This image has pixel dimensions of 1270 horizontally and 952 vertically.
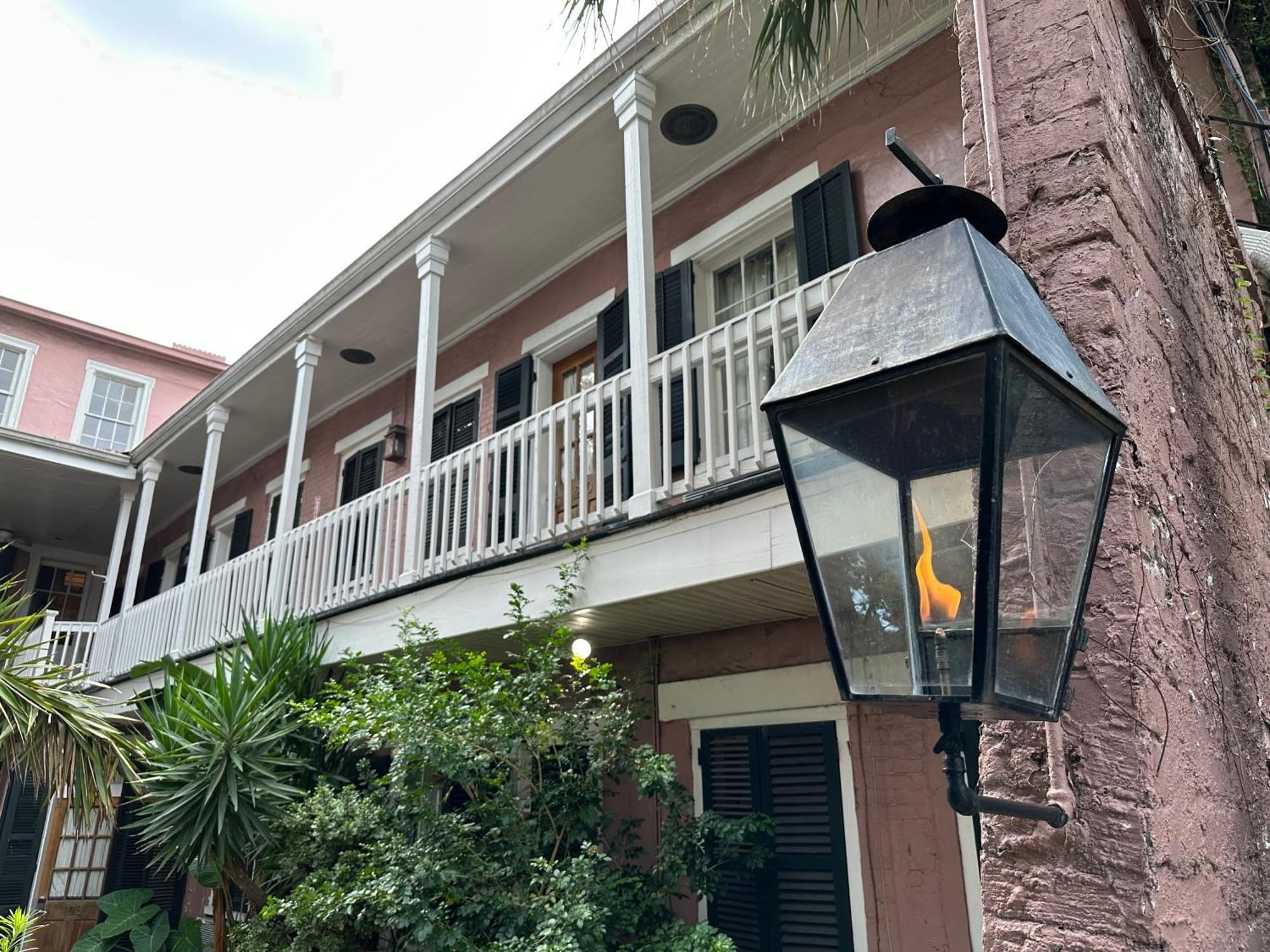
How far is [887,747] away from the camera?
4.57m

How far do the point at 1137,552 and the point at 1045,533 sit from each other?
0.32 metres

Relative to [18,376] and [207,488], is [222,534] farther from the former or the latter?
[18,376]

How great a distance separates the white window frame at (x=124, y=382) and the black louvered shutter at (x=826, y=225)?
13.9 m

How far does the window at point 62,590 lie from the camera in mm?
16562

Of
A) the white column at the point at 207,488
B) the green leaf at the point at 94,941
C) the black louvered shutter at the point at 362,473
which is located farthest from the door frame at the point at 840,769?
the green leaf at the point at 94,941

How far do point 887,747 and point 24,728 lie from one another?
5.99 meters

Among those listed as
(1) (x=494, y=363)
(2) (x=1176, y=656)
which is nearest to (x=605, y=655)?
(1) (x=494, y=363)

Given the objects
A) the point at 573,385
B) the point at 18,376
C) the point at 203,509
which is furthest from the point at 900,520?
the point at 18,376

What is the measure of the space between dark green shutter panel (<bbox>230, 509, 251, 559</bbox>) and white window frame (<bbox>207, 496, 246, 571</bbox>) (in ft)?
0.67

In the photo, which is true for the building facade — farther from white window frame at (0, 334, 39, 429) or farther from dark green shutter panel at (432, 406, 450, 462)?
white window frame at (0, 334, 39, 429)

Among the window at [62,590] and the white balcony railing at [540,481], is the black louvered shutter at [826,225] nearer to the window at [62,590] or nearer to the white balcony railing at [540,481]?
the white balcony railing at [540,481]

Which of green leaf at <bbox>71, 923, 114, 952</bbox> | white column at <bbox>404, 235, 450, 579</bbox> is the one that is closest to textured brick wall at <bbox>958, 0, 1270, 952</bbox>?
white column at <bbox>404, 235, 450, 579</bbox>

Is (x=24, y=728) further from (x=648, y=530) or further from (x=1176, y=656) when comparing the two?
(x=1176, y=656)

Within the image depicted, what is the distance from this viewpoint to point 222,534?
13.5 m
